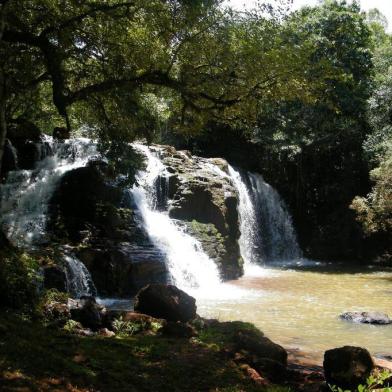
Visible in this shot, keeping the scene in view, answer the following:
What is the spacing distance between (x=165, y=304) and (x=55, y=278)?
11.0 ft

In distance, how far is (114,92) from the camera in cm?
1102

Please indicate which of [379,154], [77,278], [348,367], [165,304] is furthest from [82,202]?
[379,154]

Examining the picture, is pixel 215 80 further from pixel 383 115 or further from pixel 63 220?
pixel 383 115

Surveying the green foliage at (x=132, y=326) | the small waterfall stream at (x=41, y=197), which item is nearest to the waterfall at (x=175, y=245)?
the small waterfall stream at (x=41, y=197)

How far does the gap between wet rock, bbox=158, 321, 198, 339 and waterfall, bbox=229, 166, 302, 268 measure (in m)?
14.9

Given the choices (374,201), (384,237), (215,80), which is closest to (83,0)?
(215,80)

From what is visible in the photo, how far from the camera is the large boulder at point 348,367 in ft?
18.9

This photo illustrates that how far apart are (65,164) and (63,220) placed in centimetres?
447

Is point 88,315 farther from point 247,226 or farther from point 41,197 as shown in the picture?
point 247,226

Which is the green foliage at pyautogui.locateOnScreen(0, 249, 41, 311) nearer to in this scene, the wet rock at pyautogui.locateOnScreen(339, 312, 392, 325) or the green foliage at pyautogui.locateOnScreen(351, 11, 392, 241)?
the wet rock at pyautogui.locateOnScreen(339, 312, 392, 325)

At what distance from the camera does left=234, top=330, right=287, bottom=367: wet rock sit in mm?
7305

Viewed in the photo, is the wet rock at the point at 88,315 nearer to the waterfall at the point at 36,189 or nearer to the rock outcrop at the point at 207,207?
the waterfall at the point at 36,189

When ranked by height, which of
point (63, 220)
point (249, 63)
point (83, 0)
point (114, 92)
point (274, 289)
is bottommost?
point (274, 289)

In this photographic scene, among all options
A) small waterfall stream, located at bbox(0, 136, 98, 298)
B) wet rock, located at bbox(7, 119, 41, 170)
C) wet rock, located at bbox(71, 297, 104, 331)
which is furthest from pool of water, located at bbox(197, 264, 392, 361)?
wet rock, located at bbox(7, 119, 41, 170)
